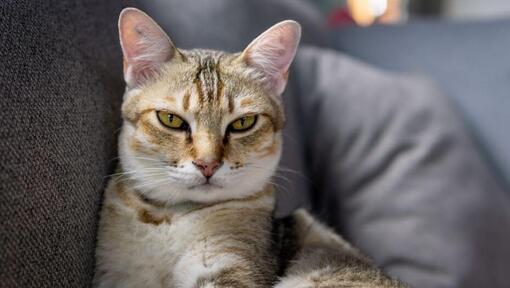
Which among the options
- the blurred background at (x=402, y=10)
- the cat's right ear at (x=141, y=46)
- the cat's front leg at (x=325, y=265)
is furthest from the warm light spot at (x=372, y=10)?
the cat's right ear at (x=141, y=46)

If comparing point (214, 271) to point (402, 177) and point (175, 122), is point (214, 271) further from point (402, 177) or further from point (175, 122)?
point (402, 177)

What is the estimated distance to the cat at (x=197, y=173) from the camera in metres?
0.81

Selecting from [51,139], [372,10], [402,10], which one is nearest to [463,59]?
[372,10]

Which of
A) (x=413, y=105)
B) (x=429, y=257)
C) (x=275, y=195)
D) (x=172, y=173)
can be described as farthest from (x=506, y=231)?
(x=172, y=173)

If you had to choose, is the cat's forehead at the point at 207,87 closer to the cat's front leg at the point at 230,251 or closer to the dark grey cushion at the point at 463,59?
the cat's front leg at the point at 230,251

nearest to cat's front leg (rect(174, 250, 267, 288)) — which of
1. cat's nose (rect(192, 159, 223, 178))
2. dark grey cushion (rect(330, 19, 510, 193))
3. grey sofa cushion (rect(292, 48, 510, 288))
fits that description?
cat's nose (rect(192, 159, 223, 178))

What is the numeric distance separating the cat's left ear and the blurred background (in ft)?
4.12

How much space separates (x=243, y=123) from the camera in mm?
854

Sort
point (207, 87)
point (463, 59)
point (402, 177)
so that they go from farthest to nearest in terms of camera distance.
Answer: point (463, 59) → point (402, 177) → point (207, 87)

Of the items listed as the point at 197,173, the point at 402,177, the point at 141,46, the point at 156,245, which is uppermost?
the point at 141,46

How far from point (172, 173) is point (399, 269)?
0.73 m

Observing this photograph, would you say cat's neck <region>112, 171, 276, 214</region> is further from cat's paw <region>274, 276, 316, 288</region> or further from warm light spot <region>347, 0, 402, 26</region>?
warm light spot <region>347, 0, 402, 26</region>

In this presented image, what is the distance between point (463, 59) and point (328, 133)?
67cm

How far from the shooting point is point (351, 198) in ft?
4.59
